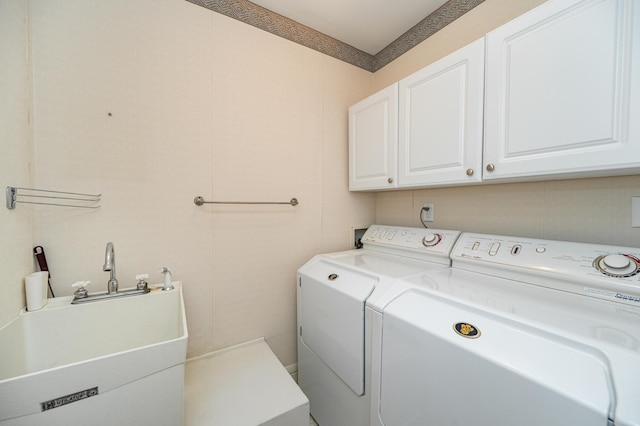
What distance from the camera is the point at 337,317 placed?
49.9 inches

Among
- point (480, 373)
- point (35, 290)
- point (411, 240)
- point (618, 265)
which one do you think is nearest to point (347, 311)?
point (480, 373)

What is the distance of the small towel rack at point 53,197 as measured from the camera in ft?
3.05

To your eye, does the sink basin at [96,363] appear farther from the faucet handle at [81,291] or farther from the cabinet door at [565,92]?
the cabinet door at [565,92]

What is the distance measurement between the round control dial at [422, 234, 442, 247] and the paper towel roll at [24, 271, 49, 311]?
1901mm

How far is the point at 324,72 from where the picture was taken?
6.29 ft

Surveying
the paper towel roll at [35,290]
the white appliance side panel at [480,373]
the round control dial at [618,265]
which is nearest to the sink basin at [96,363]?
the paper towel roll at [35,290]

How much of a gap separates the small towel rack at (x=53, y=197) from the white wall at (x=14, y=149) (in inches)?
1.0

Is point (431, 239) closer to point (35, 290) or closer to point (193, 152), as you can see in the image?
point (193, 152)

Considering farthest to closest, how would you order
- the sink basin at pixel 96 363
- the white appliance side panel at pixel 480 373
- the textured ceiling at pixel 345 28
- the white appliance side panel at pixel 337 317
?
the textured ceiling at pixel 345 28
the white appliance side panel at pixel 337 317
the sink basin at pixel 96 363
the white appliance side panel at pixel 480 373

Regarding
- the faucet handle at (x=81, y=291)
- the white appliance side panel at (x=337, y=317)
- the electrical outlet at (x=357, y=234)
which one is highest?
the electrical outlet at (x=357, y=234)

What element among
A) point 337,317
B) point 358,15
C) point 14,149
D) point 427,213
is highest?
point 358,15

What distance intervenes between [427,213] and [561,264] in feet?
2.73

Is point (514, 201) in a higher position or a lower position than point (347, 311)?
higher

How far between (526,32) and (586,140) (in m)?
0.52
